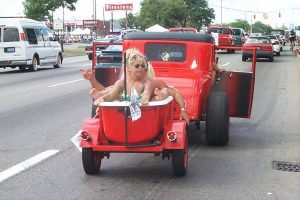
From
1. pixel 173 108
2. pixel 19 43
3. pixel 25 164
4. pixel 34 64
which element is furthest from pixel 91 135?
pixel 34 64

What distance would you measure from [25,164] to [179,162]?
7.01 feet

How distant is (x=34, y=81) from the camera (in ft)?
70.7

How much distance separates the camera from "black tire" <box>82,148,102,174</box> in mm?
6730

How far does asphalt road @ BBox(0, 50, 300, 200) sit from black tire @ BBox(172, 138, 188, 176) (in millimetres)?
105

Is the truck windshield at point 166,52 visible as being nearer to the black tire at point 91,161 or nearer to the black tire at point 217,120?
the black tire at point 217,120

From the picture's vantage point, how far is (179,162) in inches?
262

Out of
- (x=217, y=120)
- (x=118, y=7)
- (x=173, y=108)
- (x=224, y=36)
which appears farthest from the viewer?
(x=118, y=7)

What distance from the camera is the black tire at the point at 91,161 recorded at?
6730mm

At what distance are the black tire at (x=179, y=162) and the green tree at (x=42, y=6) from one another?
163 feet

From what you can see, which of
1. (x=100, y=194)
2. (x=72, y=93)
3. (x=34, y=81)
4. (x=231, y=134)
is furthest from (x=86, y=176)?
(x=34, y=81)

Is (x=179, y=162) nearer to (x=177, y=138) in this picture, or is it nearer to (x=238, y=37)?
(x=177, y=138)

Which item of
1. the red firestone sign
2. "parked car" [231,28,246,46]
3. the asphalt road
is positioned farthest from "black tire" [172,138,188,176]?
the red firestone sign

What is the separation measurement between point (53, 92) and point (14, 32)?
10.3m

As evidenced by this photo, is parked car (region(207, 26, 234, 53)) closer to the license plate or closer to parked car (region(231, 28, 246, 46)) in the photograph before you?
parked car (region(231, 28, 246, 46))
